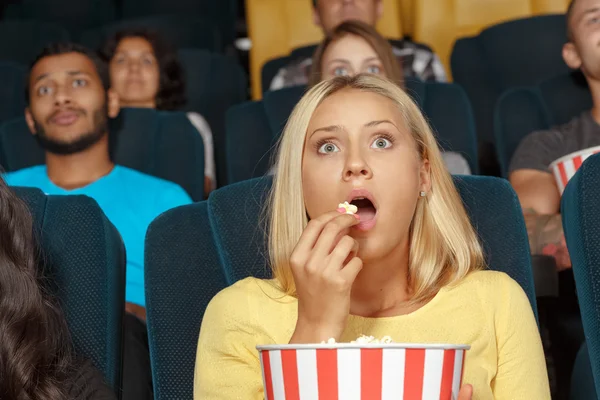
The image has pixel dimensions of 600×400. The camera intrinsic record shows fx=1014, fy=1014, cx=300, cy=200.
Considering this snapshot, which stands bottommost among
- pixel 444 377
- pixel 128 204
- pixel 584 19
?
pixel 128 204

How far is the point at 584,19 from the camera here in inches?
86.1

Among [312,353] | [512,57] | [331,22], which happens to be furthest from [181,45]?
[312,353]

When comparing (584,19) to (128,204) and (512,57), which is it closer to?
(512,57)

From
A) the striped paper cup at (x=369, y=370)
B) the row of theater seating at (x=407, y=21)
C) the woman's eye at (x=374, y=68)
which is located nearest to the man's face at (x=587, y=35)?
the woman's eye at (x=374, y=68)

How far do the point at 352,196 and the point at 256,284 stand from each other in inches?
6.8

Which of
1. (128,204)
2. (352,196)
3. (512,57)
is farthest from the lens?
(512,57)

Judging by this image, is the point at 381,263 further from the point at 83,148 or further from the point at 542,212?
the point at 83,148

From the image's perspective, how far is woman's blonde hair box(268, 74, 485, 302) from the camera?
1.22 metres

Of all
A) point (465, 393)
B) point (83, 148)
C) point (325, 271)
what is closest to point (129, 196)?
point (83, 148)

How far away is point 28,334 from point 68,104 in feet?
4.05

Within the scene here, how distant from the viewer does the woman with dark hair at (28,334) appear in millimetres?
1088

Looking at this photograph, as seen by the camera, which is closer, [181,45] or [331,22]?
[331,22]

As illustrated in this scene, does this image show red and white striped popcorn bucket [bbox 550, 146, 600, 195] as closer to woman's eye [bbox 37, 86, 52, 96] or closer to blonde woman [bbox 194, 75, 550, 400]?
blonde woman [bbox 194, 75, 550, 400]

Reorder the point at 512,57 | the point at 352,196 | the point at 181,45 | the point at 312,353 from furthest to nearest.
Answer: the point at 181,45
the point at 512,57
the point at 352,196
the point at 312,353
